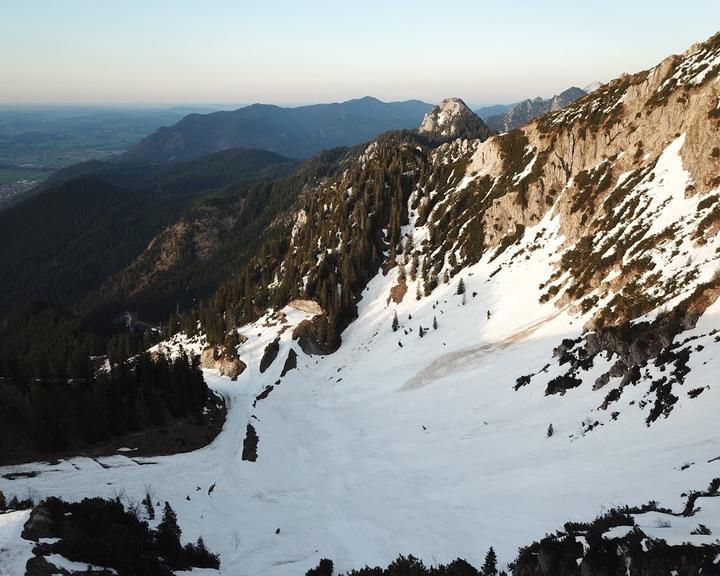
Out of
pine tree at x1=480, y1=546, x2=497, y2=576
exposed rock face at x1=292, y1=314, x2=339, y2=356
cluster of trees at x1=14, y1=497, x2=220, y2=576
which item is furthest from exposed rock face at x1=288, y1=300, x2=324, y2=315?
pine tree at x1=480, y1=546, x2=497, y2=576

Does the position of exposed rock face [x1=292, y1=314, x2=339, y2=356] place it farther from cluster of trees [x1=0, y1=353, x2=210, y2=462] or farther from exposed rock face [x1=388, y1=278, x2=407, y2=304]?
cluster of trees [x1=0, y1=353, x2=210, y2=462]

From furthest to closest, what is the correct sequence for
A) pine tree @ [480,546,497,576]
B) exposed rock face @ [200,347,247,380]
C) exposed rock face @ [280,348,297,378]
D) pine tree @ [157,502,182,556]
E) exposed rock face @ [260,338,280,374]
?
exposed rock face @ [200,347,247,380]
exposed rock face @ [260,338,280,374]
exposed rock face @ [280,348,297,378]
pine tree @ [157,502,182,556]
pine tree @ [480,546,497,576]

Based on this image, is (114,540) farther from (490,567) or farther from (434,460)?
(434,460)

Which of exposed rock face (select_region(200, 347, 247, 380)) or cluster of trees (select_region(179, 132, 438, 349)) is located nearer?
exposed rock face (select_region(200, 347, 247, 380))

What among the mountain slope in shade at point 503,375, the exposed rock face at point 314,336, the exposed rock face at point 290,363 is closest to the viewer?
the mountain slope in shade at point 503,375

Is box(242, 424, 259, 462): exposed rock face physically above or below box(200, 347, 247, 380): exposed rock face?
above

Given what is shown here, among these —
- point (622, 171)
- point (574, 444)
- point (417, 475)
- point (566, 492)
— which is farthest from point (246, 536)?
point (622, 171)

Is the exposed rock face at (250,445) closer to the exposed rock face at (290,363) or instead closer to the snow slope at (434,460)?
the snow slope at (434,460)

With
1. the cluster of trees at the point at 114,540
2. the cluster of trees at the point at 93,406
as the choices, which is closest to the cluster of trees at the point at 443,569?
the cluster of trees at the point at 114,540
